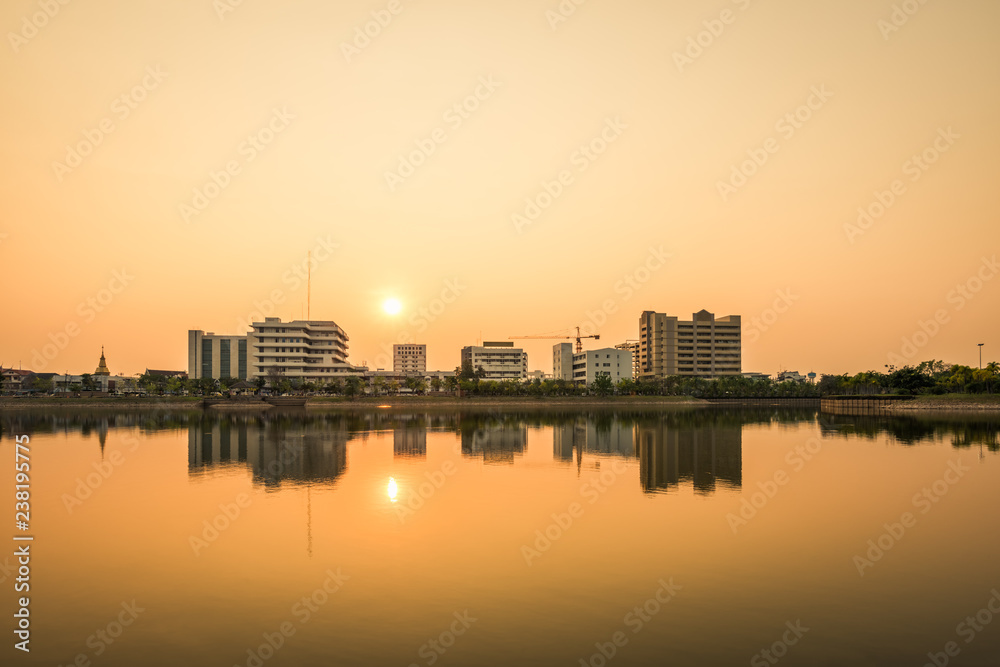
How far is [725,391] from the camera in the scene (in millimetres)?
153750

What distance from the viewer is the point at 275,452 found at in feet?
139

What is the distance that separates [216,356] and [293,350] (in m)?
34.3

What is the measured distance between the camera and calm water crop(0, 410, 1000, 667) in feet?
38.8

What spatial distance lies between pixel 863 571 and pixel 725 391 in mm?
145247

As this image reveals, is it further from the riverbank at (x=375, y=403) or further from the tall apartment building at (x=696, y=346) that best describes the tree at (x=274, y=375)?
the tall apartment building at (x=696, y=346)

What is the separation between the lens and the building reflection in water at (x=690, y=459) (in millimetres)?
29359

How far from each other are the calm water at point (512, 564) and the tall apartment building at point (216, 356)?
447 feet

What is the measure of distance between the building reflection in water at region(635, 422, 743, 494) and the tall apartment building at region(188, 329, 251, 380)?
132526 mm

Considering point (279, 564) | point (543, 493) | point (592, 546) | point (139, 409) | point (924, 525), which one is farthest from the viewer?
point (139, 409)

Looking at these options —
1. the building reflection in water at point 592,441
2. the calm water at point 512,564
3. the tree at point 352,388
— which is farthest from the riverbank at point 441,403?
the calm water at point 512,564

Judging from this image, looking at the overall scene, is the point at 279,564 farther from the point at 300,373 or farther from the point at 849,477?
the point at 300,373

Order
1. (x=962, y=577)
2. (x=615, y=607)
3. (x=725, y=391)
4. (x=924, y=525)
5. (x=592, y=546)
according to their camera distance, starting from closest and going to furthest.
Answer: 1. (x=615, y=607)
2. (x=962, y=577)
3. (x=592, y=546)
4. (x=924, y=525)
5. (x=725, y=391)

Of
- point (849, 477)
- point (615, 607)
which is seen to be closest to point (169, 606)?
point (615, 607)

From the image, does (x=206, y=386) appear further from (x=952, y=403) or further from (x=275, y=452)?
(x=952, y=403)
